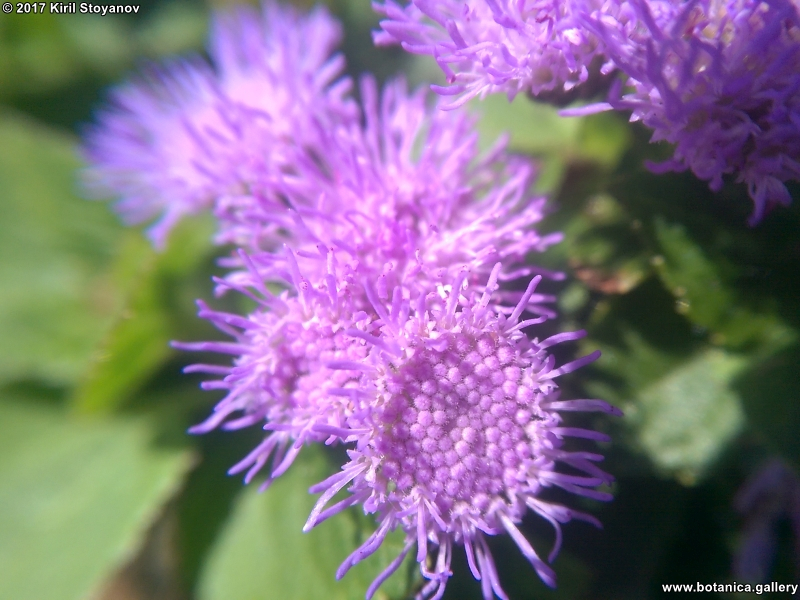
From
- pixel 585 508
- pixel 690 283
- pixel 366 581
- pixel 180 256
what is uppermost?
pixel 180 256

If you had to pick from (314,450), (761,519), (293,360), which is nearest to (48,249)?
(314,450)

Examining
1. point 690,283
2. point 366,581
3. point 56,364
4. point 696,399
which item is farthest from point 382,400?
point 56,364

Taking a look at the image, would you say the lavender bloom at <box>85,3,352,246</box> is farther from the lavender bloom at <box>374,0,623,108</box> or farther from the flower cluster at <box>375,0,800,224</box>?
the flower cluster at <box>375,0,800,224</box>

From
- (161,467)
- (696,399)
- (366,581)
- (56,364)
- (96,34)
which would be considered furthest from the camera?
(96,34)

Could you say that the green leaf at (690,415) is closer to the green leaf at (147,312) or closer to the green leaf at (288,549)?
the green leaf at (288,549)

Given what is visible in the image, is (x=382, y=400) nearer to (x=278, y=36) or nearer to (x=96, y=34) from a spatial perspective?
(x=278, y=36)

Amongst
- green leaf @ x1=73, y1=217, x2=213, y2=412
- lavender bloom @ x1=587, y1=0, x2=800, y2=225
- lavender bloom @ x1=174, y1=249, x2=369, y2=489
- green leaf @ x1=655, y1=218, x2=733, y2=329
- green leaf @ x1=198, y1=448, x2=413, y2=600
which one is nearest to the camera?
lavender bloom @ x1=587, y1=0, x2=800, y2=225

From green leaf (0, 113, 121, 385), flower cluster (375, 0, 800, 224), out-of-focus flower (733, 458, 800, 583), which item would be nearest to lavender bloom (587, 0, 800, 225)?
flower cluster (375, 0, 800, 224)
